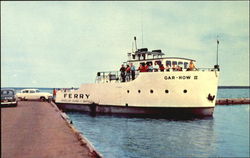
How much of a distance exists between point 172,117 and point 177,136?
326 inches

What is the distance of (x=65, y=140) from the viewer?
1160 centimetres

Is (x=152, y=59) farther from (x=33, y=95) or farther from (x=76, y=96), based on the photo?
(x=33, y=95)

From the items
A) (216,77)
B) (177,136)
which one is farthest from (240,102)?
(177,136)

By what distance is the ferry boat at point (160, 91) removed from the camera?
26.2m

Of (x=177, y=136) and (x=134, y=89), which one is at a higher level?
(x=134, y=89)

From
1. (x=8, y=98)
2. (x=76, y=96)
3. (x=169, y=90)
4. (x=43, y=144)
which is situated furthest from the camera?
(x=76, y=96)

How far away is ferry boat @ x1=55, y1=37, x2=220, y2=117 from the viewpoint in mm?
26156

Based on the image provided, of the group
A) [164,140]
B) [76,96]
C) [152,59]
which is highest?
[152,59]

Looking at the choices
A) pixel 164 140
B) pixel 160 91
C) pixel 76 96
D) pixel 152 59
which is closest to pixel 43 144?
pixel 164 140

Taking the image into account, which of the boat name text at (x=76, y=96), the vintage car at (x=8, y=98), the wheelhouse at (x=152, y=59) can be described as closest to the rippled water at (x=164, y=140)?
the wheelhouse at (x=152, y=59)

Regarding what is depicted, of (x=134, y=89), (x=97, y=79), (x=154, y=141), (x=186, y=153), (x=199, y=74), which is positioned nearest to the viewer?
(x=186, y=153)

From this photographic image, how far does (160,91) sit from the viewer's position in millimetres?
26875

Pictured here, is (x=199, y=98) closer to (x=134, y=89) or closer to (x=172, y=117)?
(x=172, y=117)

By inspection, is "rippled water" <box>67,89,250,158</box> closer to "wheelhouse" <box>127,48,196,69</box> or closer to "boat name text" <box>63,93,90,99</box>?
"wheelhouse" <box>127,48,196,69</box>
